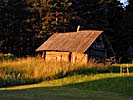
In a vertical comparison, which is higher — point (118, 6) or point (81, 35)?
point (118, 6)

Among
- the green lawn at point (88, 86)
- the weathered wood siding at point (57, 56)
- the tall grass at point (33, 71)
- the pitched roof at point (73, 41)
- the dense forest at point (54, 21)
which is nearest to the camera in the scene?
the green lawn at point (88, 86)

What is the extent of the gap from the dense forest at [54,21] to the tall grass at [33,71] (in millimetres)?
30693

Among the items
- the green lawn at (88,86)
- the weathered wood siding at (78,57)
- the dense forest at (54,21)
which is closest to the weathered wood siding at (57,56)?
the weathered wood siding at (78,57)

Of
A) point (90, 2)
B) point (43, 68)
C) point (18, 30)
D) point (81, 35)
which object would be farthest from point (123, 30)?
point (43, 68)

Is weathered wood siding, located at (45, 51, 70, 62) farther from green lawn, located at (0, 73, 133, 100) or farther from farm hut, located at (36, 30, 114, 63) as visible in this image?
green lawn, located at (0, 73, 133, 100)

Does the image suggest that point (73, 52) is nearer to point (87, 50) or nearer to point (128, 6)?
point (87, 50)

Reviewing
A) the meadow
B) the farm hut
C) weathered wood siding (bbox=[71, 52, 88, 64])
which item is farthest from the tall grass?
the farm hut

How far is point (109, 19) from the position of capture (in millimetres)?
79312

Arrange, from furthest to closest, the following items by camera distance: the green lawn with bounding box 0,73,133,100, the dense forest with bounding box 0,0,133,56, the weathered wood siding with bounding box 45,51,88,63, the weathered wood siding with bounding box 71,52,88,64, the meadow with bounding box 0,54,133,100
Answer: the dense forest with bounding box 0,0,133,56, the weathered wood siding with bounding box 45,51,88,63, the weathered wood siding with bounding box 71,52,88,64, the meadow with bounding box 0,54,133,100, the green lawn with bounding box 0,73,133,100

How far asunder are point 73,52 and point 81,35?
2.51 m

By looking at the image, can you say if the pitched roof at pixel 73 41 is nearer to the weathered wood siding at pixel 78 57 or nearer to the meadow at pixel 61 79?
the weathered wood siding at pixel 78 57

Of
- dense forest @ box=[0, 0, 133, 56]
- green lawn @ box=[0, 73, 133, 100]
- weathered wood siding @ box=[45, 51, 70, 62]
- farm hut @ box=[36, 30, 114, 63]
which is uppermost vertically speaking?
dense forest @ box=[0, 0, 133, 56]

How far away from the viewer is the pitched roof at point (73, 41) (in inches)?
1942

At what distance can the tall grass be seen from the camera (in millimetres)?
33062
